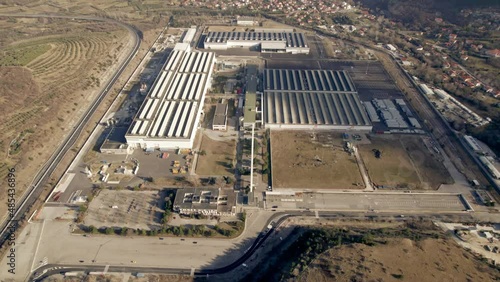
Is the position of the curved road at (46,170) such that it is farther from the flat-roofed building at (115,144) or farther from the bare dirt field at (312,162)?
the bare dirt field at (312,162)

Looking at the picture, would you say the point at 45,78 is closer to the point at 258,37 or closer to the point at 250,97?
the point at 250,97

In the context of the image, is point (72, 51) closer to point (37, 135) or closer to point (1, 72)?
point (1, 72)

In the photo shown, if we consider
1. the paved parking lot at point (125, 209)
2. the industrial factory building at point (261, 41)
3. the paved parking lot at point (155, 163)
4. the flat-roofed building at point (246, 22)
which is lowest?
the paved parking lot at point (125, 209)

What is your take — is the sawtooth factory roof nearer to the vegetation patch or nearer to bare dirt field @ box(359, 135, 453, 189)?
bare dirt field @ box(359, 135, 453, 189)

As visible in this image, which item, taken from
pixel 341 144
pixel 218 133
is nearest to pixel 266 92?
pixel 218 133

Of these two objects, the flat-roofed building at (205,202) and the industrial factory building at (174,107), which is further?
the industrial factory building at (174,107)

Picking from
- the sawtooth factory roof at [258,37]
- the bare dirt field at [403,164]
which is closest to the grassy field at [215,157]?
the bare dirt field at [403,164]
